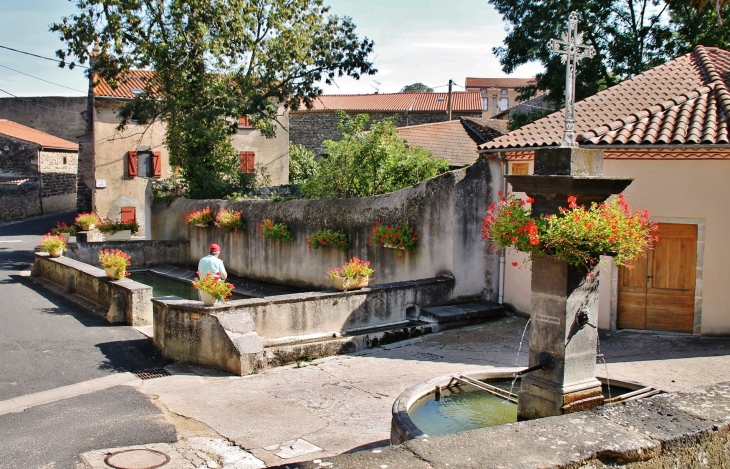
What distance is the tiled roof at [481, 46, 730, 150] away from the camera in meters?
10.9

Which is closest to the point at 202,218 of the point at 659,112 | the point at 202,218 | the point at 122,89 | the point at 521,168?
the point at 202,218

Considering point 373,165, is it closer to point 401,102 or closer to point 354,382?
point 354,382

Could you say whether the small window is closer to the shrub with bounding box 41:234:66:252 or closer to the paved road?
the paved road

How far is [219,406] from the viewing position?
816 centimetres

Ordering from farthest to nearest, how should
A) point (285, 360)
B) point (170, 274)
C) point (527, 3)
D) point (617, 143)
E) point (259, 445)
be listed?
point (527, 3), point (170, 274), point (617, 143), point (285, 360), point (259, 445)

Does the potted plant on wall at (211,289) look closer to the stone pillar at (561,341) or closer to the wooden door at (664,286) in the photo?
the stone pillar at (561,341)

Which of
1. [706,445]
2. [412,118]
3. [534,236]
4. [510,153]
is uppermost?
[412,118]

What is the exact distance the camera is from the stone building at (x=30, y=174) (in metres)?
36.4

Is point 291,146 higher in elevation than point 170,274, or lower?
higher

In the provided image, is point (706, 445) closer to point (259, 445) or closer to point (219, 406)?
point (259, 445)

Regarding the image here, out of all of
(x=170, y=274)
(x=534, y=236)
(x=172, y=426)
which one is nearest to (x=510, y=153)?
(x=534, y=236)

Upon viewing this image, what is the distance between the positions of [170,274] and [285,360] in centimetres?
1104

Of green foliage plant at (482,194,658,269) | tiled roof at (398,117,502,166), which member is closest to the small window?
green foliage plant at (482,194,658,269)

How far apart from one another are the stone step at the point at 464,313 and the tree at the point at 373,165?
13.6 ft
